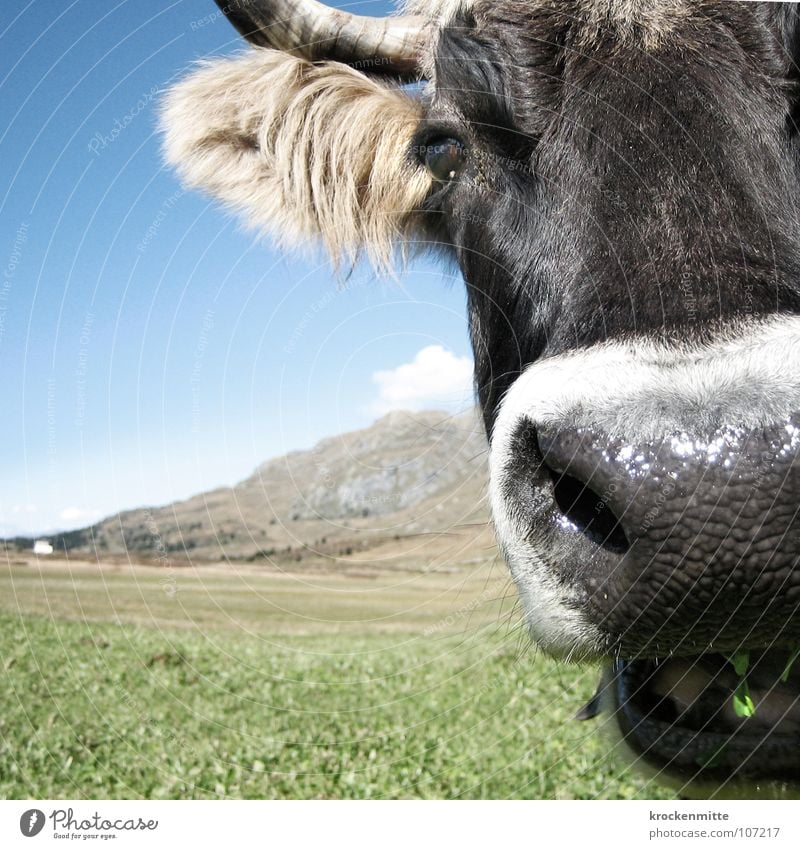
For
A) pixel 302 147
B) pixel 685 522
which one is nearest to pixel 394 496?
pixel 302 147

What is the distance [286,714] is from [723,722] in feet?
13.0

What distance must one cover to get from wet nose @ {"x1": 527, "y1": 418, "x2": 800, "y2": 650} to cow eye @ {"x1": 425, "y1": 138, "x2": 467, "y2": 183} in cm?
146

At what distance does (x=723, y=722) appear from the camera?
2.80 m

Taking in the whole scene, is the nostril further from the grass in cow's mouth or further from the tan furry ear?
the tan furry ear

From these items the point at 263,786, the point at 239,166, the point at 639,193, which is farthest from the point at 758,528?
the point at 263,786

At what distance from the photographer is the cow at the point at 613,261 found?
6.44 ft

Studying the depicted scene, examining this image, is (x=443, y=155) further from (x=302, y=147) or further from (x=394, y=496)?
(x=394, y=496)

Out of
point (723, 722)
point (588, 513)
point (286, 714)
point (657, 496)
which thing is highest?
point (657, 496)

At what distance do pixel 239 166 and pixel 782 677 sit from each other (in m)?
2.99

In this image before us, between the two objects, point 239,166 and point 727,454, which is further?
point 239,166

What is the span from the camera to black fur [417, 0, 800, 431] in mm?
2260

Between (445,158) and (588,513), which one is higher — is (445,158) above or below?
above
